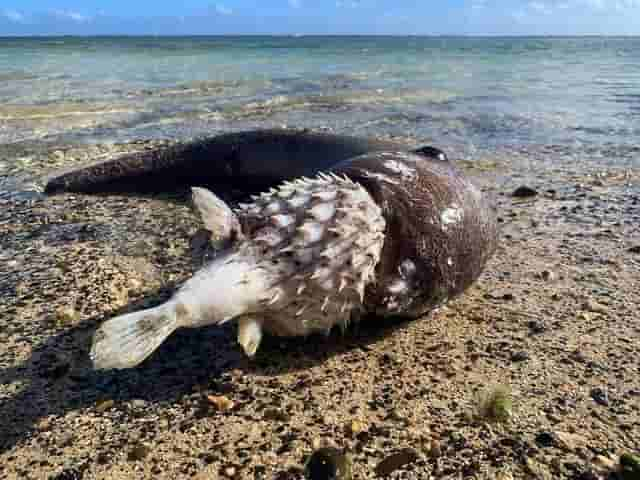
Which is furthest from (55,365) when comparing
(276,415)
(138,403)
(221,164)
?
(221,164)

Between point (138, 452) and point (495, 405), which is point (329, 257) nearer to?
point (495, 405)

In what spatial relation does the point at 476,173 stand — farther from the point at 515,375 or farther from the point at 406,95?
the point at 406,95

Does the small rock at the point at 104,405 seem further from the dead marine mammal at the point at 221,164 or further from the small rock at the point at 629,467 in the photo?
the dead marine mammal at the point at 221,164

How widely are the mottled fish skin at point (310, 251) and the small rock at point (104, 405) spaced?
0.74m

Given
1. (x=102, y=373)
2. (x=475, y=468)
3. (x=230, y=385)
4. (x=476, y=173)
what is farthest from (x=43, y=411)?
(x=476, y=173)

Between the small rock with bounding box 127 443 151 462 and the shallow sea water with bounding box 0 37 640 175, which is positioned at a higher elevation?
the shallow sea water with bounding box 0 37 640 175

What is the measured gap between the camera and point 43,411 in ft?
8.01

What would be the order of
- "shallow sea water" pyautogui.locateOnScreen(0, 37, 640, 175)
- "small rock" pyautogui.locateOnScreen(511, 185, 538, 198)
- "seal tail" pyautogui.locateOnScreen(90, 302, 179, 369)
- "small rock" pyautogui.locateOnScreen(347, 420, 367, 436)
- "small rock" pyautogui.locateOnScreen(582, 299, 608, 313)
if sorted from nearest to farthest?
"seal tail" pyautogui.locateOnScreen(90, 302, 179, 369), "small rock" pyautogui.locateOnScreen(347, 420, 367, 436), "small rock" pyautogui.locateOnScreen(582, 299, 608, 313), "small rock" pyautogui.locateOnScreen(511, 185, 538, 198), "shallow sea water" pyautogui.locateOnScreen(0, 37, 640, 175)

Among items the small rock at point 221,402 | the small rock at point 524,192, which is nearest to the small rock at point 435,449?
the small rock at point 221,402

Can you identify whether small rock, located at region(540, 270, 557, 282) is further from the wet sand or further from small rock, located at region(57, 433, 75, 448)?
small rock, located at region(57, 433, 75, 448)

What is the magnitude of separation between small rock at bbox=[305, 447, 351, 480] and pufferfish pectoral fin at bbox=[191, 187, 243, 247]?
909 millimetres

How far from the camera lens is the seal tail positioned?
195cm

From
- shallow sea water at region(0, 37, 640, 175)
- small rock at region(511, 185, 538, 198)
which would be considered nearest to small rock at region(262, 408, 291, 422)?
small rock at region(511, 185, 538, 198)

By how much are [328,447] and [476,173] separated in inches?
204
